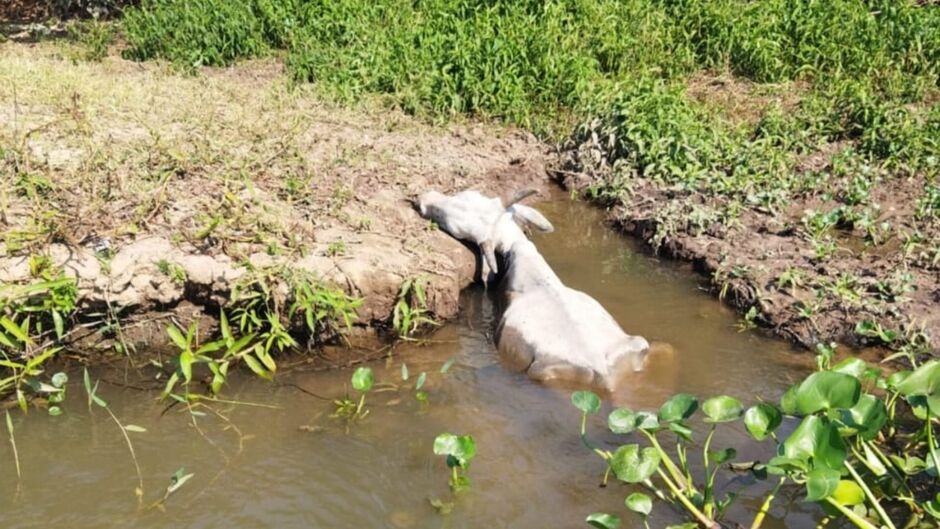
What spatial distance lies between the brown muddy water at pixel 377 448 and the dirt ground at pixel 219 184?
0.52m

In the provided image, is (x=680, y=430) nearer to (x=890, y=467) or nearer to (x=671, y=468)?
(x=671, y=468)

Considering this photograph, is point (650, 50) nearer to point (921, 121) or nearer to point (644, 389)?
point (921, 121)

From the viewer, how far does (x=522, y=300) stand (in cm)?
522

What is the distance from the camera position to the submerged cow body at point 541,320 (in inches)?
→ 184

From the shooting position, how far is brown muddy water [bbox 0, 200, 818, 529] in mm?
3740

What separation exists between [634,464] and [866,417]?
0.82 meters

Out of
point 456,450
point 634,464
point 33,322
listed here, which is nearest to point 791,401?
point 634,464

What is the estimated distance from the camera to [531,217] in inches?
243

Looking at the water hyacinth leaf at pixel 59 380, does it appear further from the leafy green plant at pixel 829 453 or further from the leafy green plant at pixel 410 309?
the leafy green plant at pixel 829 453

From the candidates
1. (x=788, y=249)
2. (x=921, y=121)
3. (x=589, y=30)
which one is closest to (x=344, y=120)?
(x=589, y=30)

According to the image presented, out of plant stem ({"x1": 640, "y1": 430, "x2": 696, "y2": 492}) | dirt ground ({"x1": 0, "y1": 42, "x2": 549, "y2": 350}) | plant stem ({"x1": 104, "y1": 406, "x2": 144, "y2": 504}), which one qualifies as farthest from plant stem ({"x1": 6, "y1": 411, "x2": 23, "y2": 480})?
plant stem ({"x1": 640, "y1": 430, "x2": 696, "y2": 492})

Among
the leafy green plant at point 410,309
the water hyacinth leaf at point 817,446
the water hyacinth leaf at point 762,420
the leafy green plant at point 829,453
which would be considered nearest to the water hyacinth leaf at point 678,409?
the leafy green plant at point 829,453

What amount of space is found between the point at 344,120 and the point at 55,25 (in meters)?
5.21

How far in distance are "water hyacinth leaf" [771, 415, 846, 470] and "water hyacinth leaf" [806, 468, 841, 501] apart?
9cm
